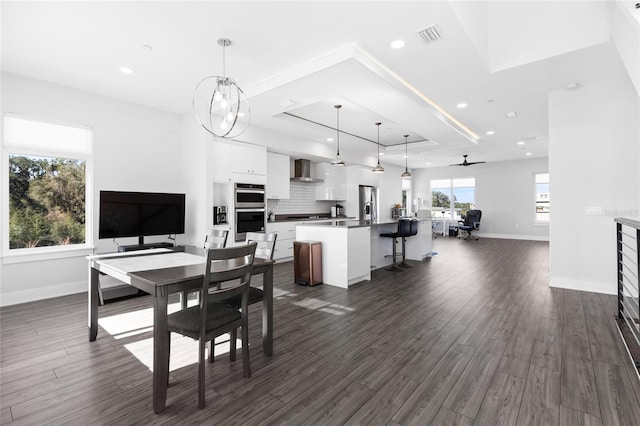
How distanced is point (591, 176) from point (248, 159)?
5423mm

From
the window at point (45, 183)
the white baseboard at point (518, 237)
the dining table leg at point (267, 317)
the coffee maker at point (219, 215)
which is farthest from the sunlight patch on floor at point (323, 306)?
the white baseboard at point (518, 237)

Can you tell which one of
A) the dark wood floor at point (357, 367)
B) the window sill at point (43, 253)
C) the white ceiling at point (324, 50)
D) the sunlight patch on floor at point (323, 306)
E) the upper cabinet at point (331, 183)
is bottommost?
the dark wood floor at point (357, 367)

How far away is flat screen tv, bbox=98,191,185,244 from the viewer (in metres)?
4.40

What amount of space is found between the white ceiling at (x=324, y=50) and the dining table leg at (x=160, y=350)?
2.42 m

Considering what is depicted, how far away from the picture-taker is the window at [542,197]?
34.1ft

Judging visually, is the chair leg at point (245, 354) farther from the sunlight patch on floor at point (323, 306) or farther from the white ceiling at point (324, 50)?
the white ceiling at point (324, 50)

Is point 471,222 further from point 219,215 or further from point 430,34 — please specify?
point 430,34

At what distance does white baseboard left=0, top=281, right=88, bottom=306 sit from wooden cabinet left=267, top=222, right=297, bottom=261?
3.27 metres

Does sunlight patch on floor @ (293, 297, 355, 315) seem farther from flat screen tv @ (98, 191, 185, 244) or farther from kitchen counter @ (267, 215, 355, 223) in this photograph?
kitchen counter @ (267, 215, 355, 223)

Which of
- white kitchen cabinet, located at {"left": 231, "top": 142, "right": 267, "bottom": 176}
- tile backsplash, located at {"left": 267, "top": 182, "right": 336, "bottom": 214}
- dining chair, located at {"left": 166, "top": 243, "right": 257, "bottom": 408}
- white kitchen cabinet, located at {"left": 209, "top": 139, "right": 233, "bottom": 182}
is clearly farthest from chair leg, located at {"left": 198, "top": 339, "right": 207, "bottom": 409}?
tile backsplash, located at {"left": 267, "top": 182, "right": 336, "bottom": 214}

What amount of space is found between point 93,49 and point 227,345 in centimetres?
340

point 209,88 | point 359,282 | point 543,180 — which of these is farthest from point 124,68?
point 543,180

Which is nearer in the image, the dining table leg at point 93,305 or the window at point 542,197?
the dining table leg at point 93,305

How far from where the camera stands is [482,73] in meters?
3.84
